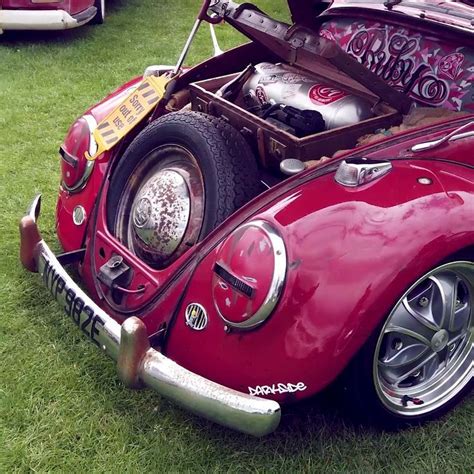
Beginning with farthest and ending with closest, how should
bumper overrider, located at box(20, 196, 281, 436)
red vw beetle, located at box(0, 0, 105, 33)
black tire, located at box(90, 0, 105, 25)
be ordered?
black tire, located at box(90, 0, 105, 25), red vw beetle, located at box(0, 0, 105, 33), bumper overrider, located at box(20, 196, 281, 436)

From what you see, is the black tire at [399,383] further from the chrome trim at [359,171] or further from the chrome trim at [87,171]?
the chrome trim at [87,171]

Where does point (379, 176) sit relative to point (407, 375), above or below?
above

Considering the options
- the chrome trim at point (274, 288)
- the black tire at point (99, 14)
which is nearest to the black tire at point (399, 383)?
the chrome trim at point (274, 288)

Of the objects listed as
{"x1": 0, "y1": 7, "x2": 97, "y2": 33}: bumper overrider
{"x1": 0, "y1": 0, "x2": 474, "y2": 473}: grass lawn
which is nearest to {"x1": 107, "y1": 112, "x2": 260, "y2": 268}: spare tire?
{"x1": 0, "y1": 0, "x2": 474, "y2": 473}: grass lawn

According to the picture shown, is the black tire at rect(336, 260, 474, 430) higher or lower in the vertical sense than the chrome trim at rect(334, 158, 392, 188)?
lower

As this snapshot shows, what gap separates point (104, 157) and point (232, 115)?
61cm

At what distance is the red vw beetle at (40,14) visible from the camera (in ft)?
18.2

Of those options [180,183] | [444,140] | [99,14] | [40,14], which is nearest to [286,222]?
[180,183]

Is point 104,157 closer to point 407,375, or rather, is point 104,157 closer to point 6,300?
point 6,300

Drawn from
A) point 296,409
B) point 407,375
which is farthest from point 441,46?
point 296,409

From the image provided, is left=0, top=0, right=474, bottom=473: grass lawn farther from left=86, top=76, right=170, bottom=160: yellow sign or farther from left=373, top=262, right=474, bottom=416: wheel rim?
left=86, top=76, right=170, bottom=160: yellow sign

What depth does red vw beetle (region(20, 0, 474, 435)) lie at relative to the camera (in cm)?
199

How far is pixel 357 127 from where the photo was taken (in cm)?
246

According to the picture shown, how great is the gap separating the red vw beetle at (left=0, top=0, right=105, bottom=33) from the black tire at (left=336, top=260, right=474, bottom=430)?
14.7ft
